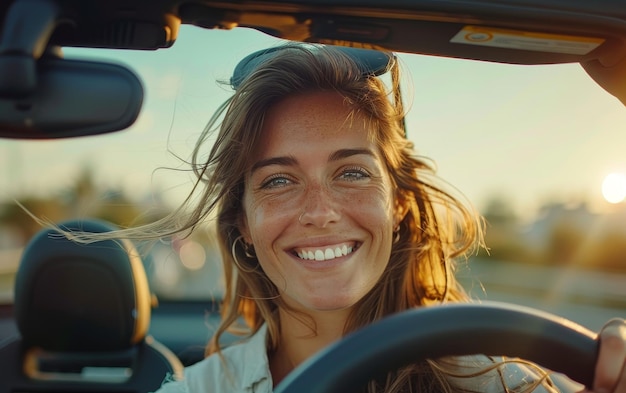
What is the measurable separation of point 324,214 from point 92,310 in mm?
1380

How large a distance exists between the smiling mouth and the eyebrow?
0.93 ft

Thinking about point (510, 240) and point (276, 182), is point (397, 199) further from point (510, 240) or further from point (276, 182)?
point (510, 240)

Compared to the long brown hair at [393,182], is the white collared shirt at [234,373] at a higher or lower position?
lower

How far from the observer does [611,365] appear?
4.34 ft

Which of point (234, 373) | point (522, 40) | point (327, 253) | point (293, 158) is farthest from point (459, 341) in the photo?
point (234, 373)

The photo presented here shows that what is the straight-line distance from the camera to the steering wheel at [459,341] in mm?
1251

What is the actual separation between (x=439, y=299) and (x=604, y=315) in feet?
21.8

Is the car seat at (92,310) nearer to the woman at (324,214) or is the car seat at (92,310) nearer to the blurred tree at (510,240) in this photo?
the woman at (324,214)

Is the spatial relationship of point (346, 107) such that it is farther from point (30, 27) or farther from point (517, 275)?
point (517, 275)

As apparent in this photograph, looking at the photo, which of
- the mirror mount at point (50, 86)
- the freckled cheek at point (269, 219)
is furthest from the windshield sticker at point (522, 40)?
the freckled cheek at point (269, 219)

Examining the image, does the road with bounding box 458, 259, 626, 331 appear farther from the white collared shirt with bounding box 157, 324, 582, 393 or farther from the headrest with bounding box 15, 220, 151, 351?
the headrest with bounding box 15, 220, 151, 351

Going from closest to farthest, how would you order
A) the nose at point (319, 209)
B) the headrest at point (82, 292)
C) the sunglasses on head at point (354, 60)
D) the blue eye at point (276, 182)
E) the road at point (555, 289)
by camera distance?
the sunglasses on head at point (354, 60), the nose at point (319, 209), the blue eye at point (276, 182), the headrest at point (82, 292), the road at point (555, 289)

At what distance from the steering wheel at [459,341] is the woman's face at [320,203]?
112 cm

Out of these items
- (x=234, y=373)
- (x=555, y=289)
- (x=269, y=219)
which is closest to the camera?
(x=269, y=219)
